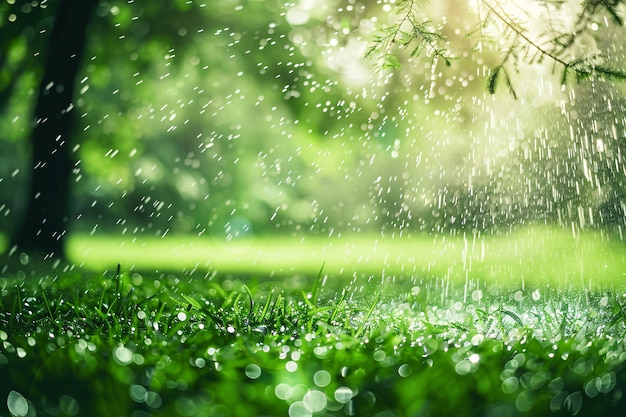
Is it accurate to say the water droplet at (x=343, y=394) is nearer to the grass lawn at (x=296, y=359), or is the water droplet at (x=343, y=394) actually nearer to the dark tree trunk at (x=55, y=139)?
the grass lawn at (x=296, y=359)

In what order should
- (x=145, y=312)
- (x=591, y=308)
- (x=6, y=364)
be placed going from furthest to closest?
(x=591, y=308), (x=145, y=312), (x=6, y=364)

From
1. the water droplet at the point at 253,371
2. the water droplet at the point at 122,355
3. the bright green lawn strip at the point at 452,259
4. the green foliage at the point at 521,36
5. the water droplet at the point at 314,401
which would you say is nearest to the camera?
the water droplet at the point at 314,401

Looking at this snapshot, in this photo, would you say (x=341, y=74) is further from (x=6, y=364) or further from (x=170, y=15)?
(x=6, y=364)

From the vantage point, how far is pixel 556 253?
1166 centimetres

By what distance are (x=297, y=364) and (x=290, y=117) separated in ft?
44.2

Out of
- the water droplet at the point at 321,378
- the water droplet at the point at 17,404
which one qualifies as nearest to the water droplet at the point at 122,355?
the water droplet at the point at 17,404

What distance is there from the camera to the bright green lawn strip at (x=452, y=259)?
30.7 feet

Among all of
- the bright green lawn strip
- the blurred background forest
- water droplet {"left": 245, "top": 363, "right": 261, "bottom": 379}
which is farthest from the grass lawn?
the bright green lawn strip

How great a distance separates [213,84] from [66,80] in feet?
31.2

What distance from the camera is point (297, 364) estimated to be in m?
2.75

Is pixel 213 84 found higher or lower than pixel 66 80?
lower

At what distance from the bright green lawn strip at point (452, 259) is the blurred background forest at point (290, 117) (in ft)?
2.55

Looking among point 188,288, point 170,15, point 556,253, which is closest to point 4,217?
point 170,15

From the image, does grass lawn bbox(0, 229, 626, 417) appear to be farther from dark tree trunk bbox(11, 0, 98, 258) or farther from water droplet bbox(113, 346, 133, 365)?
dark tree trunk bbox(11, 0, 98, 258)
